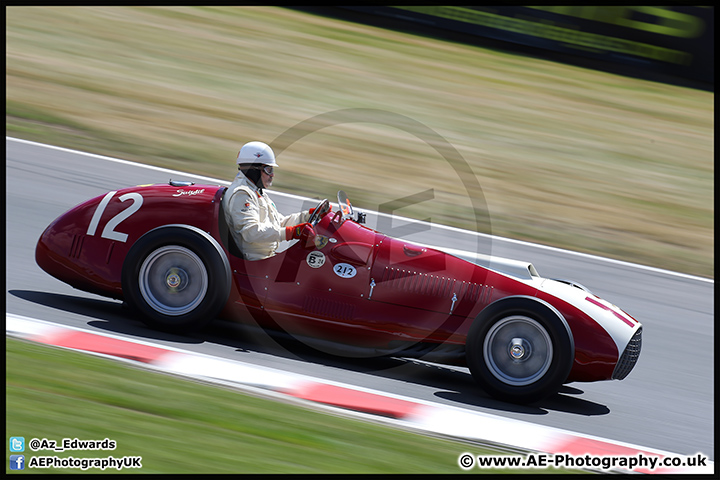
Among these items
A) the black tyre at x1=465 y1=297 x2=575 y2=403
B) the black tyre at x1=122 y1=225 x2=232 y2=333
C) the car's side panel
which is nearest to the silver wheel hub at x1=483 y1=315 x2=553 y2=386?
the black tyre at x1=465 y1=297 x2=575 y2=403

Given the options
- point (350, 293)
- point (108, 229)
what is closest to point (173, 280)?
point (108, 229)

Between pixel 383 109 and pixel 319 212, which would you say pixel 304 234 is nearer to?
pixel 319 212

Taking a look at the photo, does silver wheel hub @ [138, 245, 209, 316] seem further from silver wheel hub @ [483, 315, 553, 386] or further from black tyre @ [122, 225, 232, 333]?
silver wheel hub @ [483, 315, 553, 386]

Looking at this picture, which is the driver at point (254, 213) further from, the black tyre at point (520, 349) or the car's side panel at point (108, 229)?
the black tyre at point (520, 349)

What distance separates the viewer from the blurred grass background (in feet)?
32.5

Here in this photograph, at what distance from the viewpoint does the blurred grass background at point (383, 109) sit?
9.90m

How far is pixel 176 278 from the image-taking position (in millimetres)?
5512

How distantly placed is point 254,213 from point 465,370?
2.02m

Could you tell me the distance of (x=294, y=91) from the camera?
1311 cm

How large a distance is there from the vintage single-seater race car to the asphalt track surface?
0.19 meters

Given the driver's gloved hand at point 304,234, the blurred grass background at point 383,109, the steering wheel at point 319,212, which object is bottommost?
the driver's gloved hand at point 304,234

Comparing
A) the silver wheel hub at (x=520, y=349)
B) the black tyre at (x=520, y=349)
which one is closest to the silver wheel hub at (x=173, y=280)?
the black tyre at (x=520, y=349)

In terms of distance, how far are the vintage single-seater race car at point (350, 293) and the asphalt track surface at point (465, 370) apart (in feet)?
0.63

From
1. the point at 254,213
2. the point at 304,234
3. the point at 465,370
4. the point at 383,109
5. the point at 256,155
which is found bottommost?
the point at 465,370
